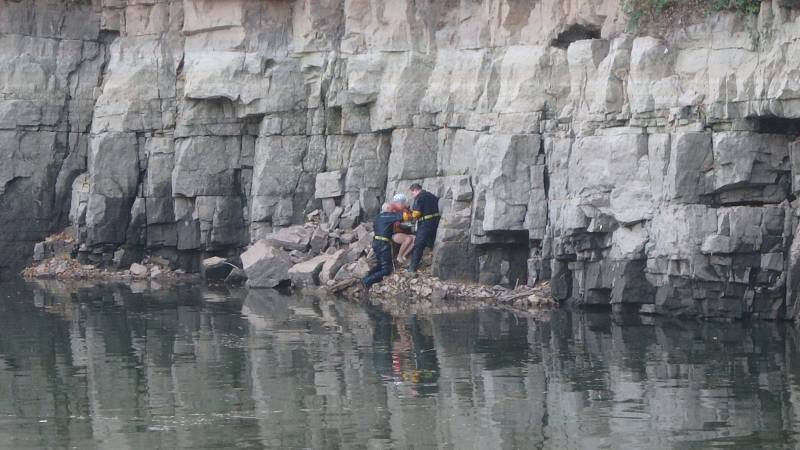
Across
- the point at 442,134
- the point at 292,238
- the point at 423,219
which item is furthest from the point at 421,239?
the point at 292,238

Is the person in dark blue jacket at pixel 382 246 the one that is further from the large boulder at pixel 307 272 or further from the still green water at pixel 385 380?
the still green water at pixel 385 380

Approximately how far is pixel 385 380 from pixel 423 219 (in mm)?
8435

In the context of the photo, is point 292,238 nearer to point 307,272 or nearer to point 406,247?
point 307,272

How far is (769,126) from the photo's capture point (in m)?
19.4

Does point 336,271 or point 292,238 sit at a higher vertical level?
point 292,238

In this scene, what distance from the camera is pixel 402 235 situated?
2423cm

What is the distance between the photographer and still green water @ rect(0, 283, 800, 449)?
1276cm

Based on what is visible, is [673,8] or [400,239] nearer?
[673,8]

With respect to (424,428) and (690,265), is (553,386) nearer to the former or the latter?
(424,428)

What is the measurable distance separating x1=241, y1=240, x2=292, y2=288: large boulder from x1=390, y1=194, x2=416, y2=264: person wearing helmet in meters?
2.07

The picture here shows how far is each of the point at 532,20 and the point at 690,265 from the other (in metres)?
5.62

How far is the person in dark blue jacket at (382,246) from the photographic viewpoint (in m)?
23.6

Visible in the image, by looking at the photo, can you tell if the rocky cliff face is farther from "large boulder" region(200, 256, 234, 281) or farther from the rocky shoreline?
"large boulder" region(200, 256, 234, 281)

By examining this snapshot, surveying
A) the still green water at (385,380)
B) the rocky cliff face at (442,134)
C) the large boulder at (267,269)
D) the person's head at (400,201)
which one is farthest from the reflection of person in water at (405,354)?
the large boulder at (267,269)
